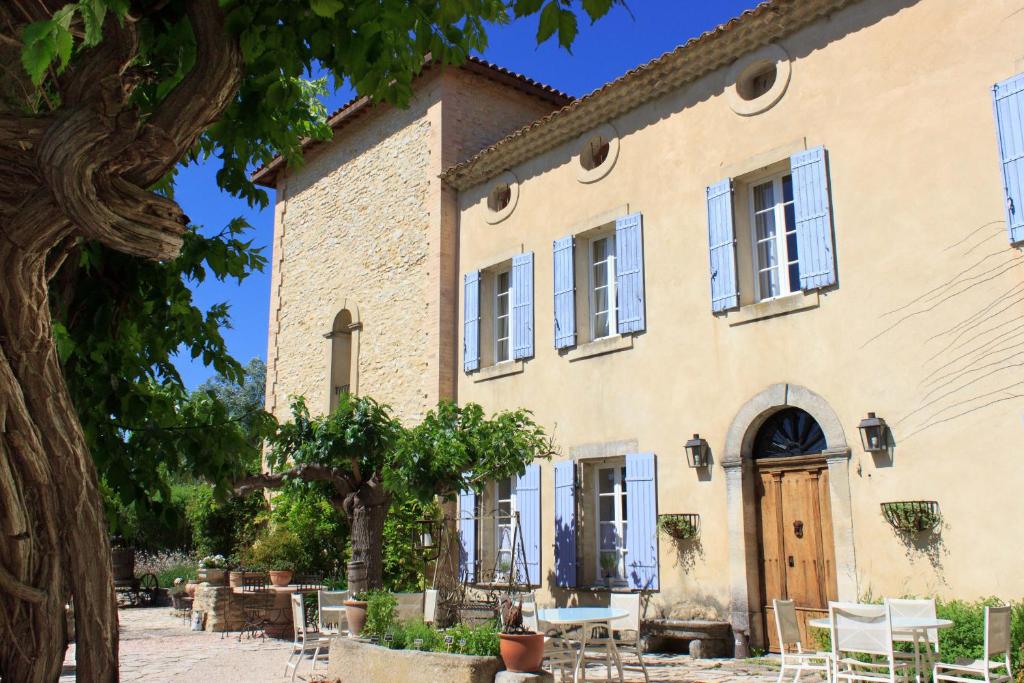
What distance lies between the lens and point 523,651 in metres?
6.57

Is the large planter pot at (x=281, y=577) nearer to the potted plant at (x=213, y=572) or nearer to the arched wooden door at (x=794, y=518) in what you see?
the potted plant at (x=213, y=572)

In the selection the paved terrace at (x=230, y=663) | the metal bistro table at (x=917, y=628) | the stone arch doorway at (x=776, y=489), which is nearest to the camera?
the metal bistro table at (x=917, y=628)

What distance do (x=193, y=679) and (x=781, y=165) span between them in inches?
301

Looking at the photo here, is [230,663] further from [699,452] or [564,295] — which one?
[564,295]

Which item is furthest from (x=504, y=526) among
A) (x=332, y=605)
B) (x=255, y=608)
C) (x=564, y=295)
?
(x=255, y=608)

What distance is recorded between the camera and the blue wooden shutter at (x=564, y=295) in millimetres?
11477

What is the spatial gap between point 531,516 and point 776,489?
11.1 feet

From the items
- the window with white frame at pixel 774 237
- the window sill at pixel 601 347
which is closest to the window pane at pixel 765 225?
the window with white frame at pixel 774 237

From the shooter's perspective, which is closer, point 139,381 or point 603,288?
point 139,381

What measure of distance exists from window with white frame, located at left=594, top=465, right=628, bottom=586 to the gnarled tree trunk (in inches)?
320

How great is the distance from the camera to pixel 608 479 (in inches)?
440

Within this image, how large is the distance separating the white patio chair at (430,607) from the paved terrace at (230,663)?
1366 mm

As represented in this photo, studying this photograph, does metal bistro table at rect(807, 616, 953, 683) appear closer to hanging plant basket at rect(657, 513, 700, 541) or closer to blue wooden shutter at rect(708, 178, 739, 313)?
hanging plant basket at rect(657, 513, 700, 541)

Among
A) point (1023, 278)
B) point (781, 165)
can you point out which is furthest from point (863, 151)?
point (1023, 278)
